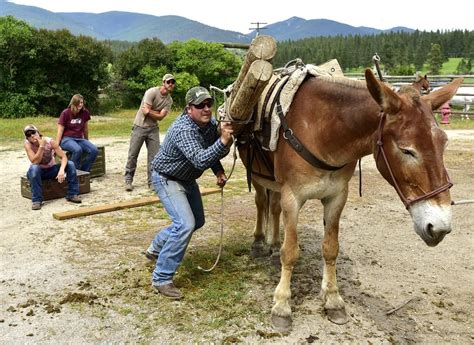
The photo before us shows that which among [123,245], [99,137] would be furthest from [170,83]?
[99,137]

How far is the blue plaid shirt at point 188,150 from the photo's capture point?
3715 millimetres

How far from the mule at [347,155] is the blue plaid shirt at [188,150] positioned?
37 cm

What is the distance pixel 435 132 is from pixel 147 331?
102 inches

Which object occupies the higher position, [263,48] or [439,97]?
[263,48]

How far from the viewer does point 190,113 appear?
4.09 m

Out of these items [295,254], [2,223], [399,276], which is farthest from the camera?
[2,223]

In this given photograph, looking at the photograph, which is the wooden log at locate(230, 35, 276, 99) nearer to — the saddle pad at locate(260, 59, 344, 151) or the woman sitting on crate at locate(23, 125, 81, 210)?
the saddle pad at locate(260, 59, 344, 151)

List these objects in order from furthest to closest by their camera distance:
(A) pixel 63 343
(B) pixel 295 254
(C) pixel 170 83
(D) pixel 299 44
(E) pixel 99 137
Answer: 1. (D) pixel 299 44
2. (E) pixel 99 137
3. (C) pixel 170 83
4. (B) pixel 295 254
5. (A) pixel 63 343

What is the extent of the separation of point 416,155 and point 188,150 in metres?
1.88

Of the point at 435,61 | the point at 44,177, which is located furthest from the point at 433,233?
the point at 435,61

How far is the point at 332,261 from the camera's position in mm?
4031

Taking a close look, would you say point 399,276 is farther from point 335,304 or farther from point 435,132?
point 435,132

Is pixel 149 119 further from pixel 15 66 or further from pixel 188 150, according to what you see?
pixel 15 66

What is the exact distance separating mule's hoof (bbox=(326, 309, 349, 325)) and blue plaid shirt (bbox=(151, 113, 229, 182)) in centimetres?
162
